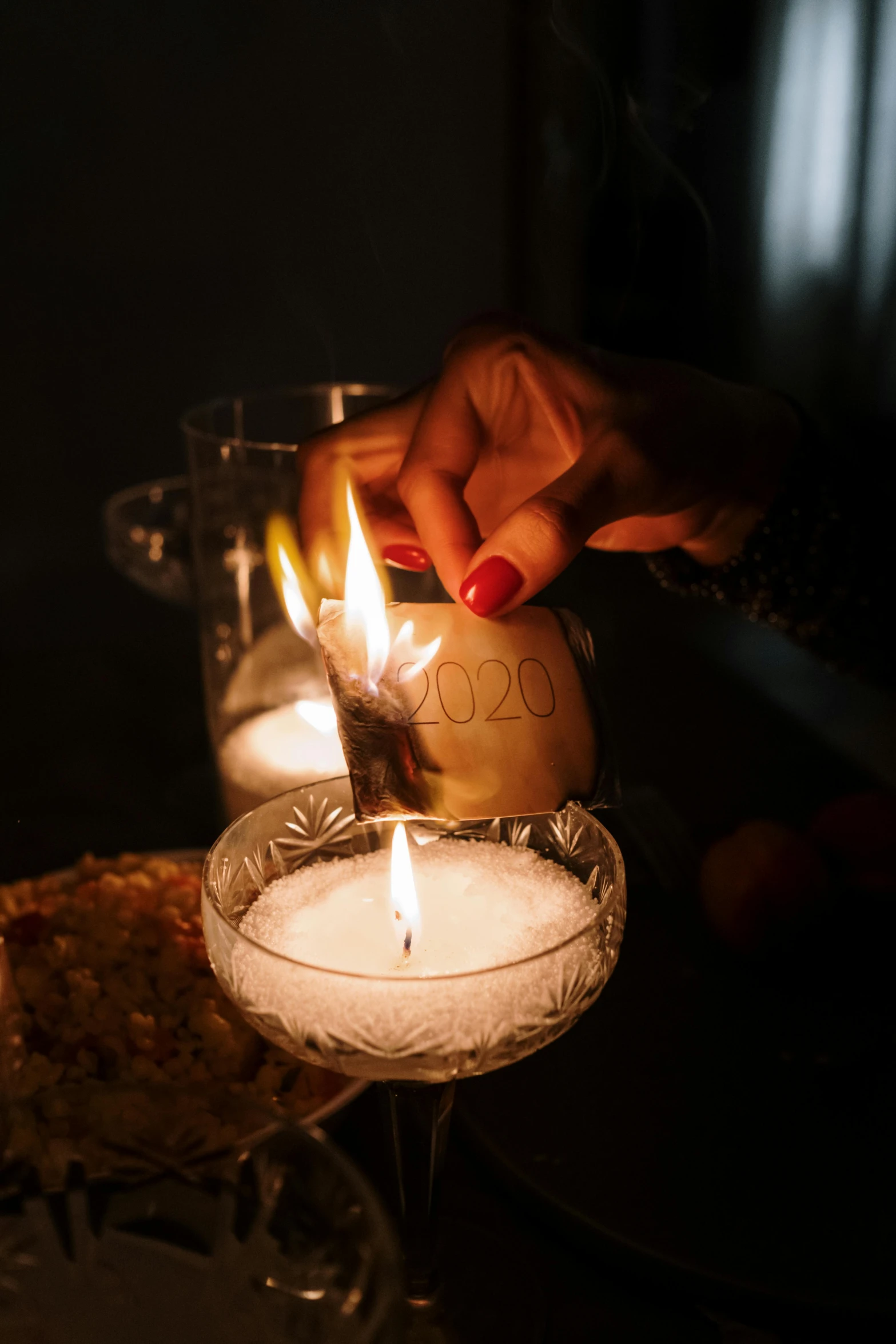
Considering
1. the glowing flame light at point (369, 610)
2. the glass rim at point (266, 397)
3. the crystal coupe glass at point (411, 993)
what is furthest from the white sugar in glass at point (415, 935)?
the glass rim at point (266, 397)

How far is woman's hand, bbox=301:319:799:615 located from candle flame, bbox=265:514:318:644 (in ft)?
0.22

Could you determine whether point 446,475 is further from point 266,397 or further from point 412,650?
point 266,397

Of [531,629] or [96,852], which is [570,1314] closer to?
[531,629]

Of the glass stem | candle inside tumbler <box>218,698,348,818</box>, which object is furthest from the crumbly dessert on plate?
candle inside tumbler <box>218,698,348,818</box>

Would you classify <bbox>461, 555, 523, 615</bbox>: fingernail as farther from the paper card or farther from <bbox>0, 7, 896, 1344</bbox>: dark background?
<bbox>0, 7, 896, 1344</bbox>: dark background

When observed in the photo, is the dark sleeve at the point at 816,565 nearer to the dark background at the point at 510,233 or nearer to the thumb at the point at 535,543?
the dark background at the point at 510,233

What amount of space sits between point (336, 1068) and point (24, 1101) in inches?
5.5

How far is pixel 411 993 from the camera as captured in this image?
441 mm

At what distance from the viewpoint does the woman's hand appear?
27.1 inches

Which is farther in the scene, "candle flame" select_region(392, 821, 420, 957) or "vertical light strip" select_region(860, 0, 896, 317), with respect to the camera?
"vertical light strip" select_region(860, 0, 896, 317)

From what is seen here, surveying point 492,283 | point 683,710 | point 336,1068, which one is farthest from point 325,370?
point 336,1068

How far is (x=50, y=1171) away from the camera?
421 millimetres

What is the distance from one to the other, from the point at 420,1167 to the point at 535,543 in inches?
14.8

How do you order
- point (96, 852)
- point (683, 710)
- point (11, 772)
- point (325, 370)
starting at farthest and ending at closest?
point (325, 370) < point (683, 710) < point (11, 772) < point (96, 852)
